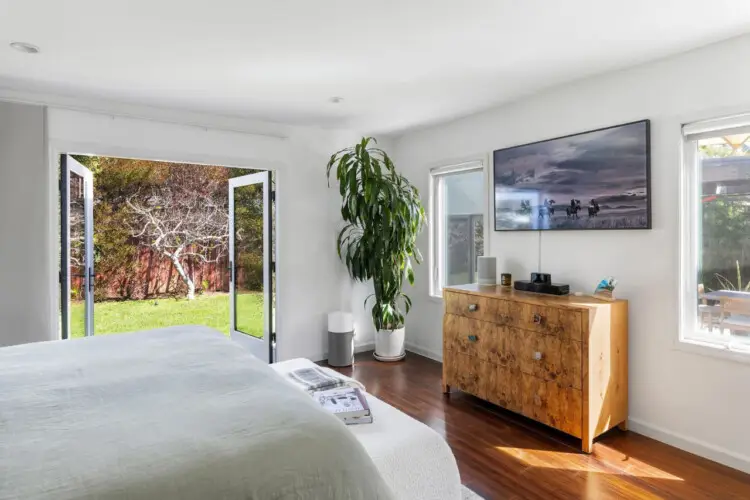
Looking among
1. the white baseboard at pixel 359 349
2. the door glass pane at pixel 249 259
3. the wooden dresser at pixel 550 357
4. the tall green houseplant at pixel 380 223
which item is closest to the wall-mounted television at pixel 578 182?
the wooden dresser at pixel 550 357

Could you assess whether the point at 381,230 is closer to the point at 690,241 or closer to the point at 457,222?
the point at 457,222

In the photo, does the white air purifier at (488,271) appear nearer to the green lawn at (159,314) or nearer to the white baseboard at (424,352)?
the white baseboard at (424,352)

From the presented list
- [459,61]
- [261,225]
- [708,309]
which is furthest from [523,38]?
[261,225]

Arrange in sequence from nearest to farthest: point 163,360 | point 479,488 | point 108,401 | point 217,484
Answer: point 217,484 → point 108,401 → point 163,360 → point 479,488

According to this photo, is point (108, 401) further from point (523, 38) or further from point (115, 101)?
point (115, 101)

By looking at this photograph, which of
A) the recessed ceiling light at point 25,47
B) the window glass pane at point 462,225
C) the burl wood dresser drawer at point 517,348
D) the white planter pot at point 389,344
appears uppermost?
the recessed ceiling light at point 25,47

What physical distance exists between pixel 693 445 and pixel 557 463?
0.84 m

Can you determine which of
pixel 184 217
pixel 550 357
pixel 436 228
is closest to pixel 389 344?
pixel 436 228

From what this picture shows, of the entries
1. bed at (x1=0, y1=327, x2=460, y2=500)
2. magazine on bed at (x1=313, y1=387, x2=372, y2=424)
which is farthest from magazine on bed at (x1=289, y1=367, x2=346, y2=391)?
bed at (x1=0, y1=327, x2=460, y2=500)

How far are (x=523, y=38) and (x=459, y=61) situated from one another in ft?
1.37

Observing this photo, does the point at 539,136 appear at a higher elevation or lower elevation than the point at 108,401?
higher

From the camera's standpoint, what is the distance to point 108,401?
4.89 feet

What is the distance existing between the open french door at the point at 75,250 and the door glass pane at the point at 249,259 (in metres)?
1.37

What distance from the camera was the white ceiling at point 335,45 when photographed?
2.02 meters
